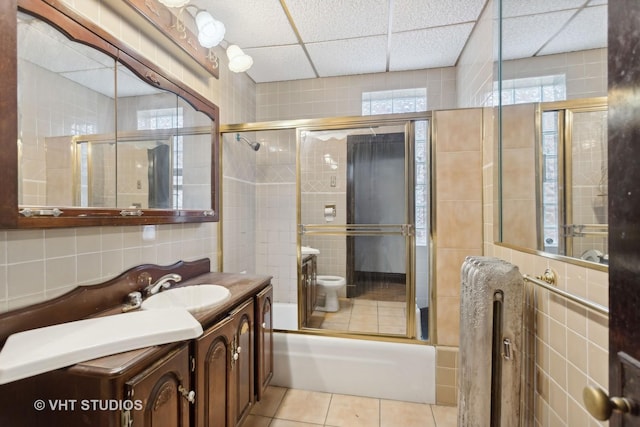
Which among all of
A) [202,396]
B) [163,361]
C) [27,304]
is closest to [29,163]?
[27,304]

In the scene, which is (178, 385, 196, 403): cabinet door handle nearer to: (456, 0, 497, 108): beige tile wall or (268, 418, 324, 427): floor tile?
(268, 418, 324, 427): floor tile

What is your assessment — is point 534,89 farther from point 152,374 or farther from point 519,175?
point 152,374

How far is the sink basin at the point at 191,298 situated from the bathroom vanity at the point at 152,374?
0.13 feet

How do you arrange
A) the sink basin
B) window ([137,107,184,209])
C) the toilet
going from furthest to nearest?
the toilet → window ([137,107,184,209]) → the sink basin

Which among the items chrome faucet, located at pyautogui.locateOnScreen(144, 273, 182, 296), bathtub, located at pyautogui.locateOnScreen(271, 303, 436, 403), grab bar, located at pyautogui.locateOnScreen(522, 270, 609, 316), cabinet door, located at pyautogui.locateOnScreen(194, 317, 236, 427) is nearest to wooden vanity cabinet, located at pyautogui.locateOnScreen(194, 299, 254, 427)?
cabinet door, located at pyautogui.locateOnScreen(194, 317, 236, 427)

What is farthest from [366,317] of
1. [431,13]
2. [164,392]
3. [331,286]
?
[431,13]

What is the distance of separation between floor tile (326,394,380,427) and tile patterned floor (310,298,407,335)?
43 cm

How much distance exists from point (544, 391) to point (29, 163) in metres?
2.10

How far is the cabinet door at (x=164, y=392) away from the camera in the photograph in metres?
0.76

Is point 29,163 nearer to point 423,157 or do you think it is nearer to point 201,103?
point 201,103

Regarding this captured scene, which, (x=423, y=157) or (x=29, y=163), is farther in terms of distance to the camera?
(x=423, y=157)

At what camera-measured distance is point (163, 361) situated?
854 millimetres

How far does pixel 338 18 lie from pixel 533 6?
1.14m

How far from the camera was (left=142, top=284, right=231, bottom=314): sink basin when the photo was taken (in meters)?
1.17
